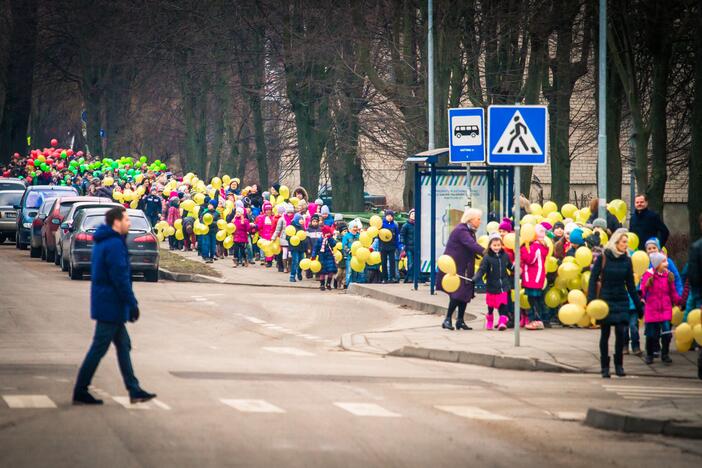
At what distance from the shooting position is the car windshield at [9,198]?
149ft

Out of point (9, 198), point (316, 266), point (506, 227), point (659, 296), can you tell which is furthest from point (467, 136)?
point (9, 198)

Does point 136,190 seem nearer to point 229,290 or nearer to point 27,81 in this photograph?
point 229,290

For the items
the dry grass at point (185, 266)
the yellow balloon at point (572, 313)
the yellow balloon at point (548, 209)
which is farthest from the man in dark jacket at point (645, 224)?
the dry grass at point (185, 266)

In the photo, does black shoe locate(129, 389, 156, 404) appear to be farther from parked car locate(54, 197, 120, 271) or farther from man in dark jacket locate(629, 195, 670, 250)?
parked car locate(54, 197, 120, 271)

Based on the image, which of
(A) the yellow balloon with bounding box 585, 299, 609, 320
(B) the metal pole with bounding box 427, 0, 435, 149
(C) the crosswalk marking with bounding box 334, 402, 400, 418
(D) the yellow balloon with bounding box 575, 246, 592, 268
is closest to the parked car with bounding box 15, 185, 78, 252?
(B) the metal pole with bounding box 427, 0, 435, 149

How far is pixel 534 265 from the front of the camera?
19844 millimetres

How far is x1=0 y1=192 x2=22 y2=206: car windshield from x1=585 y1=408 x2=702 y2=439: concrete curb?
35.8m

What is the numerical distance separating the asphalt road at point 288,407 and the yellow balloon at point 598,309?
0.72m

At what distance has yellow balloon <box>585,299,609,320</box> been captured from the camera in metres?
15.4

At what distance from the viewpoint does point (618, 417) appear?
11703 mm

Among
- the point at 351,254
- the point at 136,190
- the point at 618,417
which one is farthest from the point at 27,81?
the point at 618,417

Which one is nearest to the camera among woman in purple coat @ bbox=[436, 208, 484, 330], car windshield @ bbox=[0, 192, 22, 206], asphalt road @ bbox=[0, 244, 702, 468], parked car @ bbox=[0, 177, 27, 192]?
asphalt road @ bbox=[0, 244, 702, 468]

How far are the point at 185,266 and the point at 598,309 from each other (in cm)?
1931

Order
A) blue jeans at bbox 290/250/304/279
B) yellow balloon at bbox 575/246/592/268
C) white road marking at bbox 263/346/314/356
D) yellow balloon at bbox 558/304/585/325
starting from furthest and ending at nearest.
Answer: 1. blue jeans at bbox 290/250/304/279
2. yellow balloon at bbox 575/246/592/268
3. white road marking at bbox 263/346/314/356
4. yellow balloon at bbox 558/304/585/325
